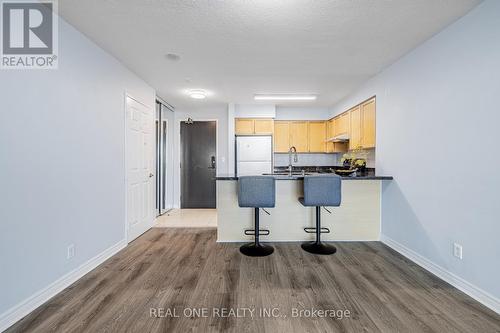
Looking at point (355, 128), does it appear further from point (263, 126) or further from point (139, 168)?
point (139, 168)

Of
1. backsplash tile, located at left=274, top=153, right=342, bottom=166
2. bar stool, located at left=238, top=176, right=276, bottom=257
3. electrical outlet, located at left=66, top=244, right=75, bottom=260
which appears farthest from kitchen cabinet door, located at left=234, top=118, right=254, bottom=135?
electrical outlet, located at left=66, top=244, right=75, bottom=260

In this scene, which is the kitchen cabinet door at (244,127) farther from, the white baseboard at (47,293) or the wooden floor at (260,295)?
the white baseboard at (47,293)

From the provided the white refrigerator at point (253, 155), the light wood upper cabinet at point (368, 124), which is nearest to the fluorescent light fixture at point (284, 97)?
the white refrigerator at point (253, 155)

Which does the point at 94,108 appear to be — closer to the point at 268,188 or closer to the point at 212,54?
the point at 212,54

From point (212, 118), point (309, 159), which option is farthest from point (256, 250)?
point (212, 118)

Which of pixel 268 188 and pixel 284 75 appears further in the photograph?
pixel 284 75

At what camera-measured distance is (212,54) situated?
9.31 ft

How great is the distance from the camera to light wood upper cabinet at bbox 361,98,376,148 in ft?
12.0

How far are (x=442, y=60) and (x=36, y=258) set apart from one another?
167 inches

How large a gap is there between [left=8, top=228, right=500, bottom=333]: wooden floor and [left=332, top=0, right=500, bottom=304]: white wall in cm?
38

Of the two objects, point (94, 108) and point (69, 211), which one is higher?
point (94, 108)

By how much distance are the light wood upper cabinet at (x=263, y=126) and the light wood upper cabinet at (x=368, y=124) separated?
6.56ft

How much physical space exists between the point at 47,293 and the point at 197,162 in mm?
3948

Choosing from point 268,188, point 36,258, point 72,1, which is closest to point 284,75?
point 268,188
